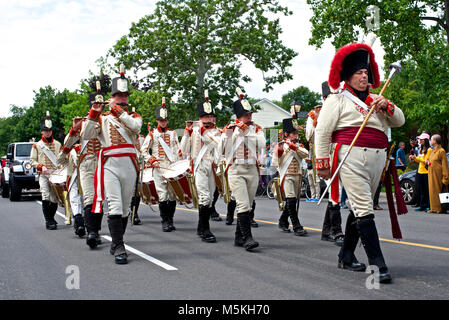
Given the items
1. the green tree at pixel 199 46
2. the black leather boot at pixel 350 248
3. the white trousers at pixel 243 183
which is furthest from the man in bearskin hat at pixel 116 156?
the green tree at pixel 199 46

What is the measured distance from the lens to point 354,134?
249 inches

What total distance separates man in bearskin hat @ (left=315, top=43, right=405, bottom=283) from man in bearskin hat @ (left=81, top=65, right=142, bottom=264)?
111 inches

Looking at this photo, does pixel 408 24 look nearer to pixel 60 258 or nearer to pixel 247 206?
pixel 247 206

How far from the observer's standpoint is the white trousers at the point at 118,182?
783 cm

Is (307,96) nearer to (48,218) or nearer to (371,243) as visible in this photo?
(48,218)

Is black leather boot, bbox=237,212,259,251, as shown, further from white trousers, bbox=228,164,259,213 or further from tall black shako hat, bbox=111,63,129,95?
tall black shako hat, bbox=111,63,129,95

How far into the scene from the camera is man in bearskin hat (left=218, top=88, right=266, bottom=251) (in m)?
8.66

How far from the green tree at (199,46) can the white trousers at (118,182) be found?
28289 mm

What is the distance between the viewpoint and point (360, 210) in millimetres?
6215

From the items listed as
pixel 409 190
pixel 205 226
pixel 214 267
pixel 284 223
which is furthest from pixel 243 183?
pixel 409 190

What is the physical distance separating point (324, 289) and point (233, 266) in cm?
167

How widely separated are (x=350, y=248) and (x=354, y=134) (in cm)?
141

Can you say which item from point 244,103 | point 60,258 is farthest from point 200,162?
point 60,258

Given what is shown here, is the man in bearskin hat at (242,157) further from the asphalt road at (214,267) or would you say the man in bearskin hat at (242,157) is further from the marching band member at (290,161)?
the marching band member at (290,161)
